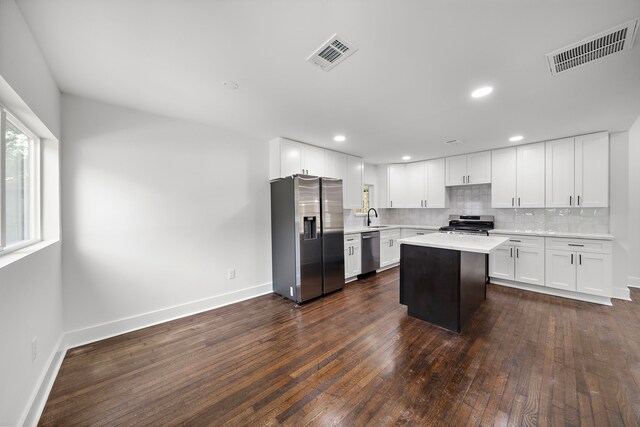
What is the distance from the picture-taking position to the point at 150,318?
291 centimetres

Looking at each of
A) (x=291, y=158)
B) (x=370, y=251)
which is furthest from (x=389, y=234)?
(x=291, y=158)

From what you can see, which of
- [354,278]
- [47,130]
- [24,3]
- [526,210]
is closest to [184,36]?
[24,3]

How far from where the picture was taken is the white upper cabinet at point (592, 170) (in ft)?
11.9

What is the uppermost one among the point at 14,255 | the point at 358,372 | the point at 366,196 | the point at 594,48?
the point at 594,48

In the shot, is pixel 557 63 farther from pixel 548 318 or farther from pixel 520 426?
pixel 548 318

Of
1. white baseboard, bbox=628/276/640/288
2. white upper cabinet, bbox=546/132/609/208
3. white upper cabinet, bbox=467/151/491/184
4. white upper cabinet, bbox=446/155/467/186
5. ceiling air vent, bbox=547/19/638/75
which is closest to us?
ceiling air vent, bbox=547/19/638/75

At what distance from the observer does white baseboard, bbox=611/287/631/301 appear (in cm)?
359

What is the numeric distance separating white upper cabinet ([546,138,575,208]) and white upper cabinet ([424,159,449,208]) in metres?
1.69

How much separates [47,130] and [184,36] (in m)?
1.50

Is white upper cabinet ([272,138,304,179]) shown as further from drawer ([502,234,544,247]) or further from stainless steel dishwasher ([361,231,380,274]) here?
drawer ([502,234,544,247])

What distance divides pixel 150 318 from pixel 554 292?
5963 millimetres

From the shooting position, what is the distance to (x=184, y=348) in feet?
8.00

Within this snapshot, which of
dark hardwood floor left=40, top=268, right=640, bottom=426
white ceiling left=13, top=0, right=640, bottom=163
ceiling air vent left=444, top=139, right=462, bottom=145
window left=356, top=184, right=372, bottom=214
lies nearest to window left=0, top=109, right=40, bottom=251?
white ceiling left=13, top=0, right=640, bottom=163

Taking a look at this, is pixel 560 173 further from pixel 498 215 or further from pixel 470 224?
pixel 470 224
